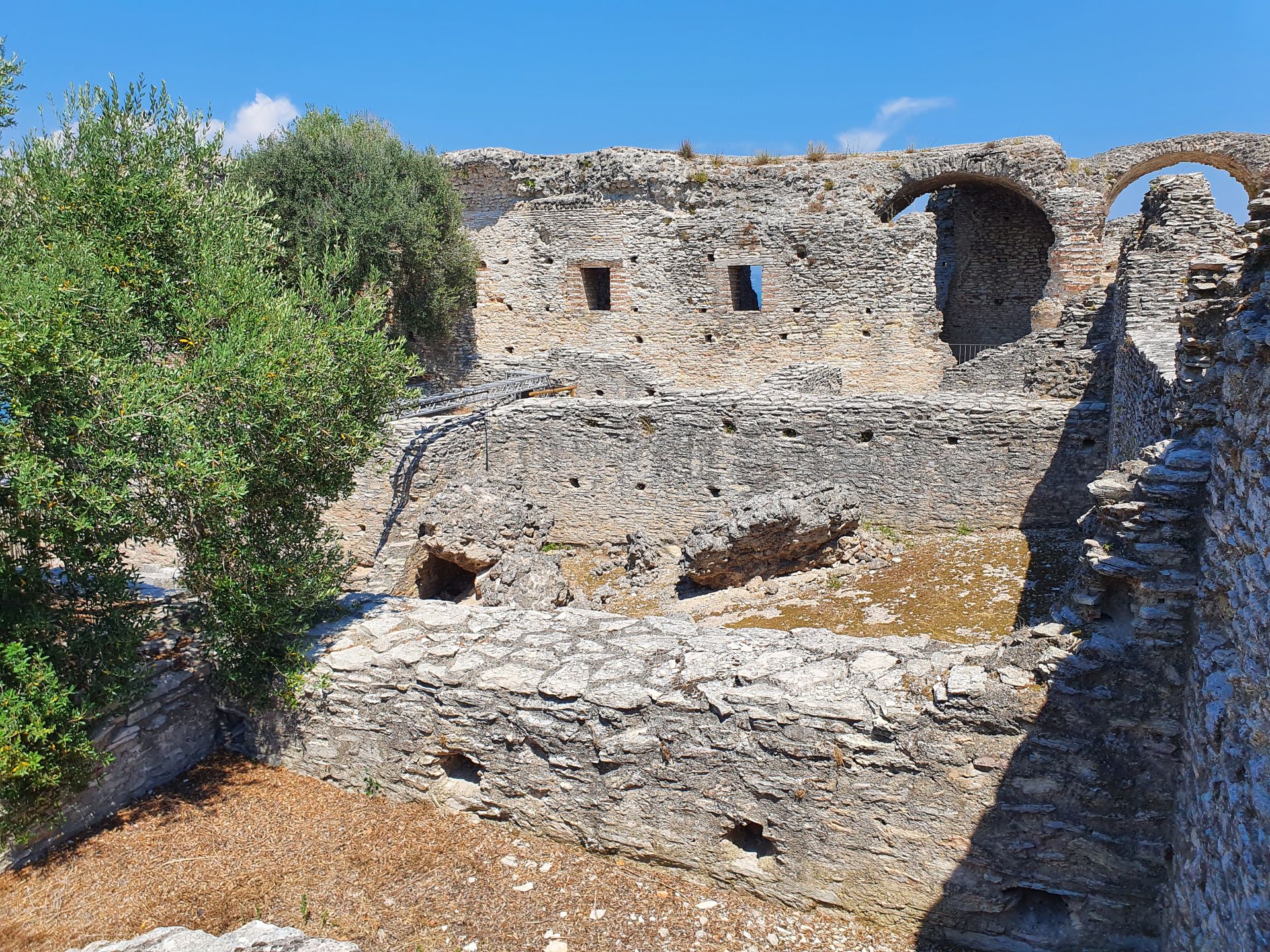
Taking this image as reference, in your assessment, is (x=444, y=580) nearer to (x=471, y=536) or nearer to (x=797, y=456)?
(x=471, y=536)

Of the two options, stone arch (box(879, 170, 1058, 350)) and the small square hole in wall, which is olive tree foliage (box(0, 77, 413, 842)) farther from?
stone arch (box(879, 170, 1058, 350))

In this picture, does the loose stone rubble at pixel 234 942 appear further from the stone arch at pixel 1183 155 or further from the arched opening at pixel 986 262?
the arched opening at pixel 986 262

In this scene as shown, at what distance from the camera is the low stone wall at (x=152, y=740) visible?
493 cm

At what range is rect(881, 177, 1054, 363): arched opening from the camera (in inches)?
714

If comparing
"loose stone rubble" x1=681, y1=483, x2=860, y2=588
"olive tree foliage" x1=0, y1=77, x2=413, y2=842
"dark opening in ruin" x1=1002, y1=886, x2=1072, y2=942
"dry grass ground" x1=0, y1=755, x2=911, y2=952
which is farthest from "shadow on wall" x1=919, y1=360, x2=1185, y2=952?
"loose stone rubble" x1=681, y1=483, x2=860, y2=588

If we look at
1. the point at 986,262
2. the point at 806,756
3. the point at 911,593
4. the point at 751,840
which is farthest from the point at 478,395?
the point at 986,262

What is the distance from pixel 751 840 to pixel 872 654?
4.12ft

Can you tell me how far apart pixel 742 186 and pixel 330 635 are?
13.8 meters

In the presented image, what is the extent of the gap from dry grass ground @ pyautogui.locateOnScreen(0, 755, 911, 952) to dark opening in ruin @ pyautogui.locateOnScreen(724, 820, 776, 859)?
24 centimetres

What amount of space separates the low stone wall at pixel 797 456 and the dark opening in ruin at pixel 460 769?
21.5 feet

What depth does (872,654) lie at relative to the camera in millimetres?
4562

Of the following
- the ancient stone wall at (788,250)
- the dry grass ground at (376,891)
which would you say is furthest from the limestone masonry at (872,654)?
the ancient stone wall at (788,250)

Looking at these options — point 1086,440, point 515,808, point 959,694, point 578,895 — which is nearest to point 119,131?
point 515,808

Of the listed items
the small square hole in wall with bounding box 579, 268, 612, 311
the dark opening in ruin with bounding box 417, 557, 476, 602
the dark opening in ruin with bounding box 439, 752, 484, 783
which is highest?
the small square hole in wall with bounding box 579, 268, 612, 311
